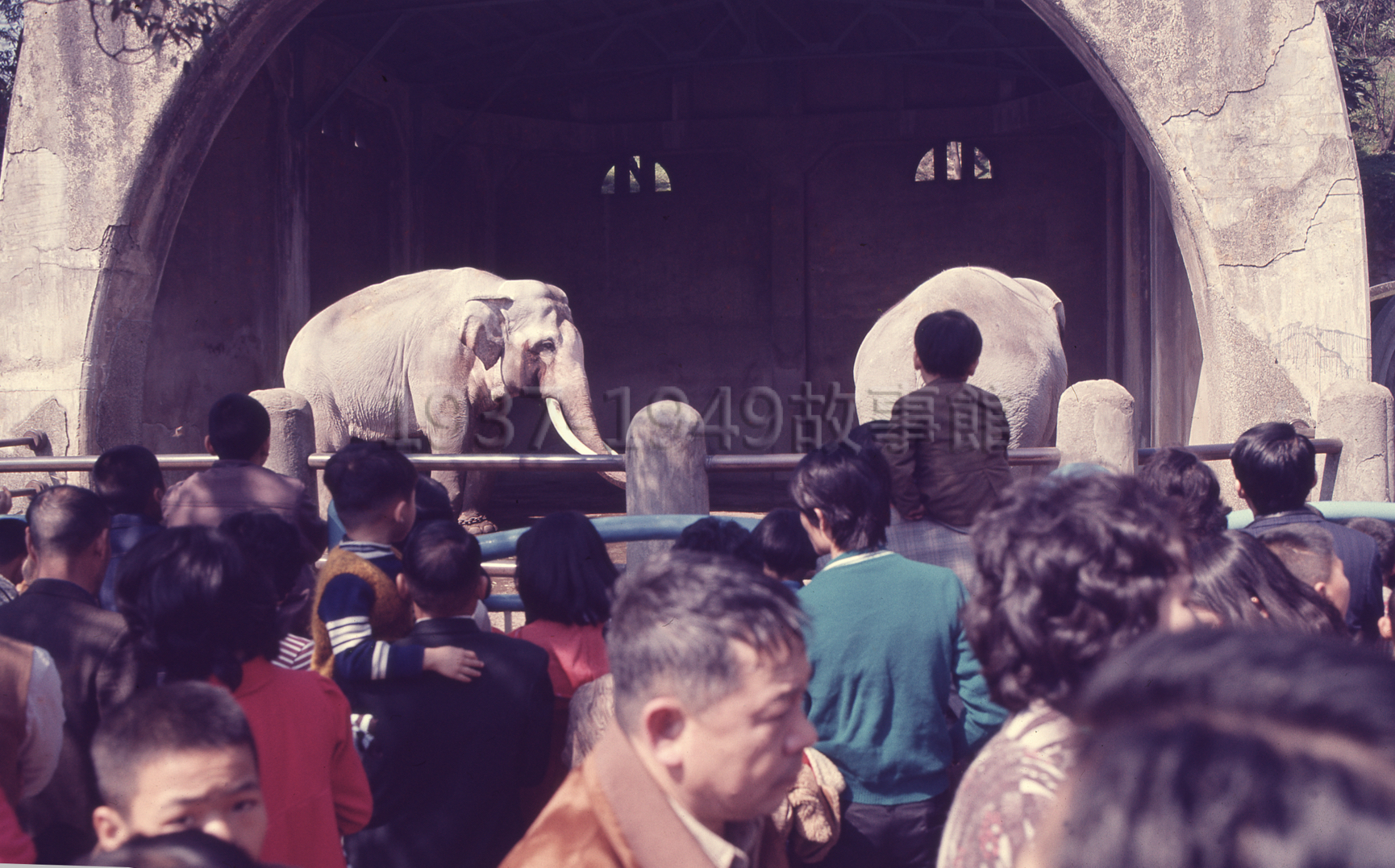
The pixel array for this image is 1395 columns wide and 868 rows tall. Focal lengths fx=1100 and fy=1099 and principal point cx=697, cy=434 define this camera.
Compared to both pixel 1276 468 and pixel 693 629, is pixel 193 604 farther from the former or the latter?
pixel 1276 468

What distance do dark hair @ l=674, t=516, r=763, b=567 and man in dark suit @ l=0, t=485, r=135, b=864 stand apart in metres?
1.11

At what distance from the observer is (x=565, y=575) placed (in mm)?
2188

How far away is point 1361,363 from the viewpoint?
575 centimetres

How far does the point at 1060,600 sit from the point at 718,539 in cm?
129

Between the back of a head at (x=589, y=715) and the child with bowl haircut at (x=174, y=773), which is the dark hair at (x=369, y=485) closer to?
the back of a head at (x=589, y=715)

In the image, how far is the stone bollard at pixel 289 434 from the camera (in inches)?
173

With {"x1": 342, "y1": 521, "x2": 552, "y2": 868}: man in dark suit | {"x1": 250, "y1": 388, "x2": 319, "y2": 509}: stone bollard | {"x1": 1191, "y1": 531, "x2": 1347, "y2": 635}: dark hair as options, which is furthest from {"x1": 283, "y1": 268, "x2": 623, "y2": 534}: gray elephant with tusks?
{"x1": 1191, "y1": 531, "x2": 1347, "y2": 635}: dark hair

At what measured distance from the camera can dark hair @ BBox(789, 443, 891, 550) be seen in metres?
2.14

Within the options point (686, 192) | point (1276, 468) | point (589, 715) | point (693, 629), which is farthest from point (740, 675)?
point (686, 192)

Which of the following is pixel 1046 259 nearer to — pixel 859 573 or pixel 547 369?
pixel 547 369

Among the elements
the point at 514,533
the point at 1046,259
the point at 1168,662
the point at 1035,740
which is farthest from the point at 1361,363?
the point at 1046,259

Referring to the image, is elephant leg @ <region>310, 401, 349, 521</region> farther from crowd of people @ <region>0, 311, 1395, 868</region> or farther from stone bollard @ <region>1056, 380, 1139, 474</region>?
stone bollard @ <region>1056, 380, 1139, 474</region>

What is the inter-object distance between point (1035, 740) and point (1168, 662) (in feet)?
1.69

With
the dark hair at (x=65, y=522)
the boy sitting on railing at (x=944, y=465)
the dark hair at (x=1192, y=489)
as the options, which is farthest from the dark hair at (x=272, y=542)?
the dark hair at (x=1192, y=489)
